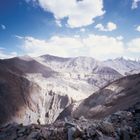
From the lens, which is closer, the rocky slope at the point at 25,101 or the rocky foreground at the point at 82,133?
the rocky foreground at the point at 82,133

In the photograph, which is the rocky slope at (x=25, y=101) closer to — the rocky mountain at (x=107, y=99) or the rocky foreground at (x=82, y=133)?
the rocky mountain at (x=107, y=99)

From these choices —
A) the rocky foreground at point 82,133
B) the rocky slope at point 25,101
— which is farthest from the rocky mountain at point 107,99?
the rocky foreground at point 82,133

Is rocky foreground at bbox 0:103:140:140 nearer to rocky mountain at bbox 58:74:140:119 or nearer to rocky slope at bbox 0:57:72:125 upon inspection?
rocky mountain at bbox 58:74:140:119

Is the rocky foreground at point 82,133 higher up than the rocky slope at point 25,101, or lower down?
lower down

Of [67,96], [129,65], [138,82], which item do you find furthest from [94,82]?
[129,65]

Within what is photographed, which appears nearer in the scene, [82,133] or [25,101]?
[82,133]

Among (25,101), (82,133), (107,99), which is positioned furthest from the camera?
(25,101)

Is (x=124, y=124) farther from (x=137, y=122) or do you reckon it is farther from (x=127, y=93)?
(x=127, y=93)

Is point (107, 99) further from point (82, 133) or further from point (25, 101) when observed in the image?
point (82, 133)

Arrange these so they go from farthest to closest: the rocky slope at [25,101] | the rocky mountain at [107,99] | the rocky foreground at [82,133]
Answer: the rocky slope at [25,101] → the rocky mountain at [107,99] → the rocky foreground at [82,133]

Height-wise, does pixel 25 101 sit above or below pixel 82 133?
above

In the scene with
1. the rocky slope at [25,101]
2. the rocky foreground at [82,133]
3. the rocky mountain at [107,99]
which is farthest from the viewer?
the rocky slope at [25,101]

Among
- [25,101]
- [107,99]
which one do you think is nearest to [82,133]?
[107,99]
